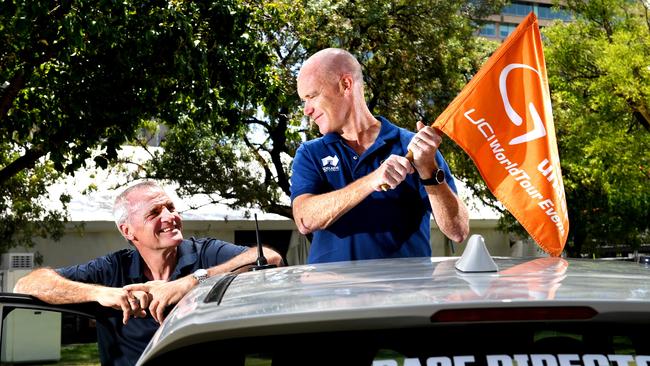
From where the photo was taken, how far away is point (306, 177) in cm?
438

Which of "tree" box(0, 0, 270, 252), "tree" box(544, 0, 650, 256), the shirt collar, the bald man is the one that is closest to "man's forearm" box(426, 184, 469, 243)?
the bald man

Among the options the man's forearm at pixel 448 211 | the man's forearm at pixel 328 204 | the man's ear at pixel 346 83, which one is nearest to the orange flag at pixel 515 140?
the man's forearm at pixel 448 211

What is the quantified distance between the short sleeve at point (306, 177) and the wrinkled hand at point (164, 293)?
563mm

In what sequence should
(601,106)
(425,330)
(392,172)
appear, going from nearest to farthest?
1. (425,330)
2. (392,172)
3. (601,106)

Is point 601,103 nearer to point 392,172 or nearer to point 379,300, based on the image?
point 392,172

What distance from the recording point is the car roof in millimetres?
2021

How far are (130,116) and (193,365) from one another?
11.3 meters

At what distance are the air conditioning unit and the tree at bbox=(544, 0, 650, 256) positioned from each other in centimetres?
1228

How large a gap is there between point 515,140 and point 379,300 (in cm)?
261

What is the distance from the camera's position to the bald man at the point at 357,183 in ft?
13.4

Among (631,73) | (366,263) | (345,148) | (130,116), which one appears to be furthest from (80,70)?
(631,73)

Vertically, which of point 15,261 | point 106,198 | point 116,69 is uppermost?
point 116,69

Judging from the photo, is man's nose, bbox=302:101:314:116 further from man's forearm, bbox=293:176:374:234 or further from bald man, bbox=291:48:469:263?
man's forearm, bbox=293:176:374:234

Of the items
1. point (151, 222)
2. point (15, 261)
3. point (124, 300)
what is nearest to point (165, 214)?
point (151, 222)
